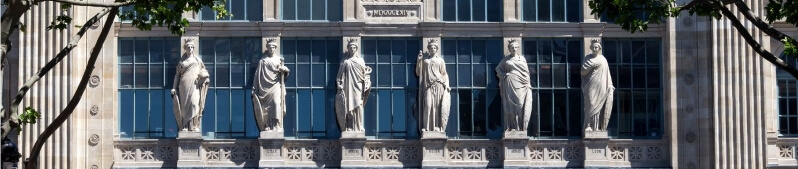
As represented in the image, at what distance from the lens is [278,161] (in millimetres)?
52719

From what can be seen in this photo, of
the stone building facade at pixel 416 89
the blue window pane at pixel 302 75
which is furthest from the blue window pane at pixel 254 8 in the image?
the blue window pane at pixel 302 75

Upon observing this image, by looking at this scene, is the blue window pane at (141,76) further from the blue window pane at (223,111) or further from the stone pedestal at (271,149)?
the stone pedestal at (271,149)

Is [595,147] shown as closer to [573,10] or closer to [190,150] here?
[573,10]

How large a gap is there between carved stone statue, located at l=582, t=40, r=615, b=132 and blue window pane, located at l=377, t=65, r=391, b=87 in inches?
190

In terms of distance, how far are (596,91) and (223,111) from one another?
922 cm

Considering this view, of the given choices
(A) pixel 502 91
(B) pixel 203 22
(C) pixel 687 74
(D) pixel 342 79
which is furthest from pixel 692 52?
(B) pixel 203 22

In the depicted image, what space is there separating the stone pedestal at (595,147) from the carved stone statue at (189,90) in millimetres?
9483

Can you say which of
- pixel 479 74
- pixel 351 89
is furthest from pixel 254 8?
pixel 479 74

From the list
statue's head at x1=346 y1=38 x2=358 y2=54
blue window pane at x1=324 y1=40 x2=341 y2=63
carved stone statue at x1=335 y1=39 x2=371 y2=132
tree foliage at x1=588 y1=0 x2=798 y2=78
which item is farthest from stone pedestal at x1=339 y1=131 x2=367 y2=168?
tree foliage at x1=588 y1=0 x2=798 y2=78

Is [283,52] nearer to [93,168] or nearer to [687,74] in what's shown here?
[93,168]

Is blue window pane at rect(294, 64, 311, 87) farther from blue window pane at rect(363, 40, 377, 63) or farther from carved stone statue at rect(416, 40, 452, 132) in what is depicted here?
carved stone statue at rect(416, 40, 452, 132)

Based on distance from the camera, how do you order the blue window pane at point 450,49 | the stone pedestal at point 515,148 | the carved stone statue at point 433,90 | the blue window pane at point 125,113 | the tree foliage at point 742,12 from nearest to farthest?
1. the tree foliage at point 742,12
2. the carved stone statue at point 433,90
3. the stone pedestal at point 515,148
4. the blue window pane at point 125,113
5. the blue window pane at point 450,49

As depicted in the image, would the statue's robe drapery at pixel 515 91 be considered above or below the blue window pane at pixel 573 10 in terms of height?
below

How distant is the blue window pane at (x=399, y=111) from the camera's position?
53250 mm
